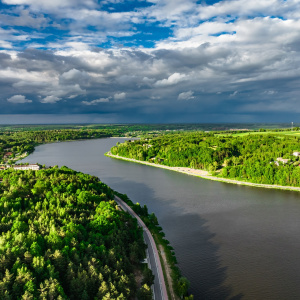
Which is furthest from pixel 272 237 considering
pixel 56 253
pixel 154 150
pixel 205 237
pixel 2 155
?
pixel 2 155

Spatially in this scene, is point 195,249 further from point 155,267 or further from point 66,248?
point 66,248

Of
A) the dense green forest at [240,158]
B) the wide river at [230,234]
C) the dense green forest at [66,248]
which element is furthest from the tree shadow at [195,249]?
the dense green forest at [240,158]

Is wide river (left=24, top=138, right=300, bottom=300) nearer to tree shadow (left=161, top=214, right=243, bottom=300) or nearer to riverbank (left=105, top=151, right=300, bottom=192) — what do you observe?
tree shadow (left=161, top=214, right=243, bottom=300)

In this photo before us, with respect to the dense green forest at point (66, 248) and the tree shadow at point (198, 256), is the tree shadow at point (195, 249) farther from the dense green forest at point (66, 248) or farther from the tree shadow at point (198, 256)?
the dense green forest at point (66, 248)

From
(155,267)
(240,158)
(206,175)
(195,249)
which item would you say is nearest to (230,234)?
(195,249)

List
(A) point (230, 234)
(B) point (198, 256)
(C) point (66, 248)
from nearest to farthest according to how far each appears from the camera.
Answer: (C) point (66, 248)
(B) point (198, 256)
(A) point (230, 234)
